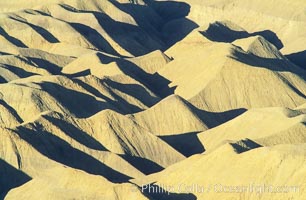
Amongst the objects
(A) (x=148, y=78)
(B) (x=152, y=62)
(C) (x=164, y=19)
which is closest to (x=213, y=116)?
(A) (x=148, y=78)

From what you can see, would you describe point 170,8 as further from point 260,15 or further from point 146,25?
point 260,15

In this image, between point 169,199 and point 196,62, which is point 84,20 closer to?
point 196,62

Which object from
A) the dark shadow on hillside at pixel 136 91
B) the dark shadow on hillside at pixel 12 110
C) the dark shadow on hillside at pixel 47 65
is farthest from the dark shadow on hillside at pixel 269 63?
the dark shadow on hillside at pixel 12 110

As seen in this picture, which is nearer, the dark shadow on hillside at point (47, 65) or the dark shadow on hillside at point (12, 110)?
the dark shadow on hillside at point (12, 110)

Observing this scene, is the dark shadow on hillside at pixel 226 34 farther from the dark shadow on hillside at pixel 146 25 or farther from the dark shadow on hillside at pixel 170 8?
the dark shadow on hillside at pixel 170 8

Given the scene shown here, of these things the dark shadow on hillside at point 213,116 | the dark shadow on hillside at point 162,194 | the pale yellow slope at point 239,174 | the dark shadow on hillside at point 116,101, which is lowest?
the dark shadow on hillside at point 213,116

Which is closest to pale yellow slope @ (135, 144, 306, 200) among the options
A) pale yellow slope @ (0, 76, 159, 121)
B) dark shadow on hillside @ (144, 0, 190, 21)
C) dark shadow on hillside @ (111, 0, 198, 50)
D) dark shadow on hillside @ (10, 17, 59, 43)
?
pale yellow slope @ (0, 76, 159, 121)

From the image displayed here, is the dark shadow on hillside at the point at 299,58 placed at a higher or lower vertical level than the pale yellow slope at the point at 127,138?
lower

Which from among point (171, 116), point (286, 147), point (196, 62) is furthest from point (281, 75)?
point (286, 147)
